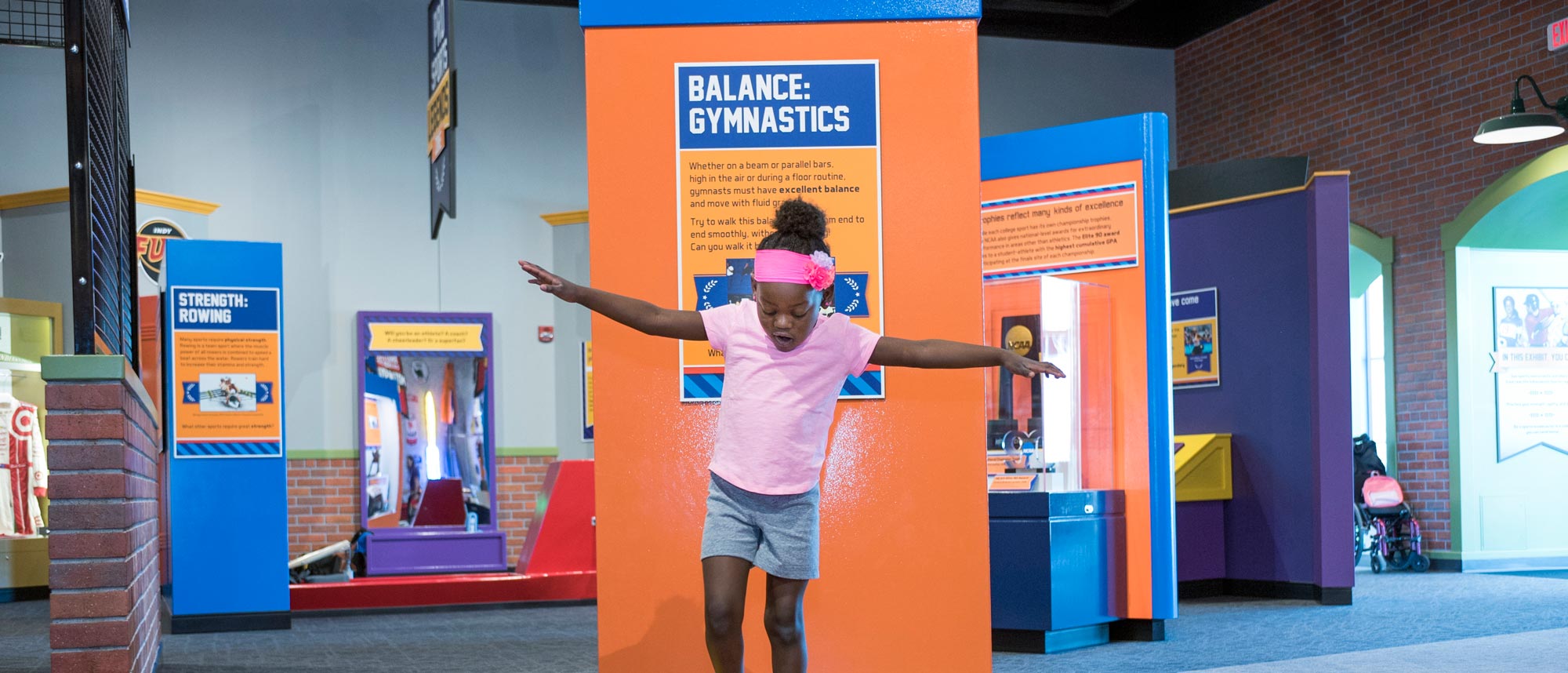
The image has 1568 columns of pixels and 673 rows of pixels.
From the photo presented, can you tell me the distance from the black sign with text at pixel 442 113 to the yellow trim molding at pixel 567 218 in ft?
8.50

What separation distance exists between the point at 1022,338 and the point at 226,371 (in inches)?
181

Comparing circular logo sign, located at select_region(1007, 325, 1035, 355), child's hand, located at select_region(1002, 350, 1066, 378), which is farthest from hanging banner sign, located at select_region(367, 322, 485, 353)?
child's hand, located at select_region(1002, 350, 1066, 378)

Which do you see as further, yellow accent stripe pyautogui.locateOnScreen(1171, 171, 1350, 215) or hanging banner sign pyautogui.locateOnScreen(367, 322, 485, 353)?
hanging banner sign pyautogui.locateOnScreen(367, 322, 485, 353)

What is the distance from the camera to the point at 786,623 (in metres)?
3.16

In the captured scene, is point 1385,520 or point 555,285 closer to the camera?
point 555,285

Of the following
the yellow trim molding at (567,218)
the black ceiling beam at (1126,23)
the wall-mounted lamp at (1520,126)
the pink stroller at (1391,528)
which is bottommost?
the pink stroller at (1391,528)

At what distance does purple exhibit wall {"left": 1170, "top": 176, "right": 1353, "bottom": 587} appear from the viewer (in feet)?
27.0

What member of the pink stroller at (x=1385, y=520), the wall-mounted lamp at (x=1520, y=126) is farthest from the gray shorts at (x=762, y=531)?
the pink stroller at (x=1385, y=520)

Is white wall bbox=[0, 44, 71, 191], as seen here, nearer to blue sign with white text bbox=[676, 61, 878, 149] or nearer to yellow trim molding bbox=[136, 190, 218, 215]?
yellow trim molding bbox=[136, 190, 218, 215]

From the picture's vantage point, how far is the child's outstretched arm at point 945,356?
3070 millimetres

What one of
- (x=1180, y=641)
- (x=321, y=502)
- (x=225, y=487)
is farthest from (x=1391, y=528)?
(x=321, y=502)

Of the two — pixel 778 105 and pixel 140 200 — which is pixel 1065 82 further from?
pixel 778 105

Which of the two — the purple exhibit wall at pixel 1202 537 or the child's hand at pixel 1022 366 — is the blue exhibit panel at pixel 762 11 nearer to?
the child's hand at pixel 1022 366

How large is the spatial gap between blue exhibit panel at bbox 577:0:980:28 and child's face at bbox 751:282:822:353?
2.80ft
